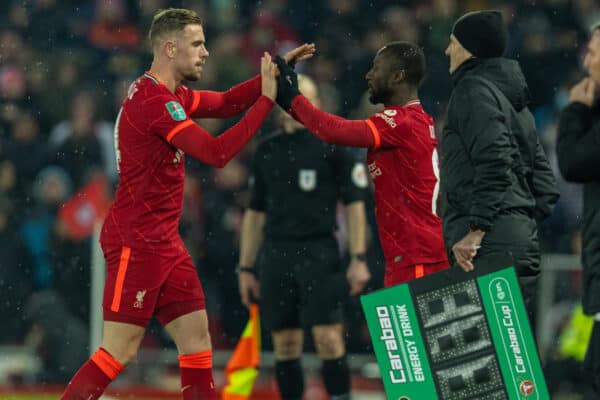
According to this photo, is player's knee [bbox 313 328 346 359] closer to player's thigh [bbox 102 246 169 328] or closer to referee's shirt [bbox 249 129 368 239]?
referee's shirt [bbox 249 129 368 239]

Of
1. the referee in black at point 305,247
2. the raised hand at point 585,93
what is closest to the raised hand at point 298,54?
the raised hand at point 585,93

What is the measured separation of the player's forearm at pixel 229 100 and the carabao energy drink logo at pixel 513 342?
5.35 feet

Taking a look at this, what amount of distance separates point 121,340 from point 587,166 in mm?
2183

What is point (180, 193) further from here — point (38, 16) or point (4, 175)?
point (38, 16)

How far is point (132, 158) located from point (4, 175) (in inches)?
213

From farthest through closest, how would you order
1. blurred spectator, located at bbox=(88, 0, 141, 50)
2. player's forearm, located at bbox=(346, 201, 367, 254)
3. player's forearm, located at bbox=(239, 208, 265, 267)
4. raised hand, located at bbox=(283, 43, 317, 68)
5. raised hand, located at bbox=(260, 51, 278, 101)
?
blurred spectator, located at bbox=(88, 0, 141, 50)
player's forearm, located at bbox=(239, 208, 265, 267)
player's forearm, located at bbox=(346, 201, 367, 254)
raised hand, located at bbox=(283, 43, 317, 68)
raised hand, located at bbox=(260, 51, 278, 101)

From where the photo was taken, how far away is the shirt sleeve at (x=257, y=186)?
8336mm

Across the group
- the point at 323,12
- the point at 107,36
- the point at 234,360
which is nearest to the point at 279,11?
the point at 323,12

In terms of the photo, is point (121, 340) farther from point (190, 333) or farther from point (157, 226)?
point (157, 226)

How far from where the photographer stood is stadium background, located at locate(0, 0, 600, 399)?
993cm

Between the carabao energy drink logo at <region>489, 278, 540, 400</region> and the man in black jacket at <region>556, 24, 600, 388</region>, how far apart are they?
512mm

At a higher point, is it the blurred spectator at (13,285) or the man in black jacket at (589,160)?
the man in black jacket at (589,160)

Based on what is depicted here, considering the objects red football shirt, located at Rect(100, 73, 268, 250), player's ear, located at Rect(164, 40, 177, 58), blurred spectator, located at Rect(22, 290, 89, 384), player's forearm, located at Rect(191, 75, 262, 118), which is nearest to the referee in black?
player's forearm, located at Rect(191, 75, 262, 118)

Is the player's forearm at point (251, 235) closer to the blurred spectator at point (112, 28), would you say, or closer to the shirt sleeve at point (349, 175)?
the shirt sleeve at point (349, 175)
